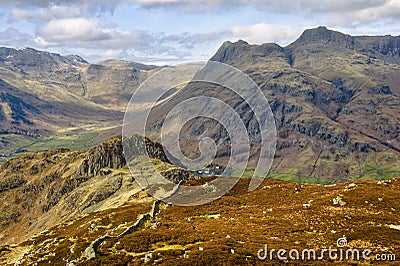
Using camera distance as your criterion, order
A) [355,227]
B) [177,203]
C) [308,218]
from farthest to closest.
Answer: [177,203] → [308,218] → [355,227]

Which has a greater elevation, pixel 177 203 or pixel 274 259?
pixel 274 259

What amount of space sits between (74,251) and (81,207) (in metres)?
146

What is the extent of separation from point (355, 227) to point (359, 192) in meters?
18.5

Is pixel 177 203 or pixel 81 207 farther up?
pixel 177 203

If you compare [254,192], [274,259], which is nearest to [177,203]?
[254,192]

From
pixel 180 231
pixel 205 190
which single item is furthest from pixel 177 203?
pixel 180 231

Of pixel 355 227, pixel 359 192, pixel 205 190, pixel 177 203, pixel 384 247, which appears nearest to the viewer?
pixel 384 247

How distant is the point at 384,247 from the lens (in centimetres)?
3812

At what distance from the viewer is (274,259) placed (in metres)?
34.7

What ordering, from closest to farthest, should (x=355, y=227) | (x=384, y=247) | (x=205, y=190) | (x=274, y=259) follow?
(x=274, y=259), (x=384, y=247), (x=355, y=227), (x=205, y=190)

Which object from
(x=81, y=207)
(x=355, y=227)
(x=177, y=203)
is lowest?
(x=81, y=207)

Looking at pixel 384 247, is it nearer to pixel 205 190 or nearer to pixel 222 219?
pixel 222 219

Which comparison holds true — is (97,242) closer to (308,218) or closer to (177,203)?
(308,218)

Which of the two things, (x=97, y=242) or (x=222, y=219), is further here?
(x=222, y=219)
